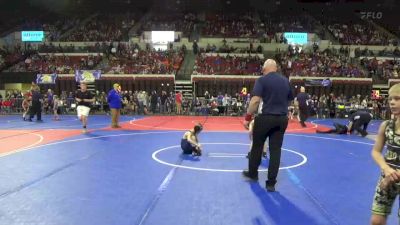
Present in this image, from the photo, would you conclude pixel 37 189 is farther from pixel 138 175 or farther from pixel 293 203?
pixel 293 203

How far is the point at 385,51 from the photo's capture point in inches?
1243

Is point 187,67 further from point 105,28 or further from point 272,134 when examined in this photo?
point 272,134

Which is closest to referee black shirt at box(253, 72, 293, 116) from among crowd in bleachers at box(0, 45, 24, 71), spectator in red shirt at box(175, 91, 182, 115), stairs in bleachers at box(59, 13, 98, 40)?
spectator in red shirt at box(175, 91, 182, 115)

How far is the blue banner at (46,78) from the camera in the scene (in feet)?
88.1

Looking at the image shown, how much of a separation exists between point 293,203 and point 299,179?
57.3 inches

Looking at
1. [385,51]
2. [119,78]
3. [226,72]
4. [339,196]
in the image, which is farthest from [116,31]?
[339,196]

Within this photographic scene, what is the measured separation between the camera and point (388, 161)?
10.3ft

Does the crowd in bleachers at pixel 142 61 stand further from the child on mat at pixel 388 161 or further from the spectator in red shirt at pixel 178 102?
Result: the child on mat at pixel 388 161

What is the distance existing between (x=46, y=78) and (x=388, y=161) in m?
26.8

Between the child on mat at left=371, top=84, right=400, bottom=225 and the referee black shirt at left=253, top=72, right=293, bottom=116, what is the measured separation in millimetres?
2501

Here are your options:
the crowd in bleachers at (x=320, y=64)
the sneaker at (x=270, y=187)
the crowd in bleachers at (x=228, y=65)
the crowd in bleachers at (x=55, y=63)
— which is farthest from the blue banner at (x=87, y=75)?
the sneaker at (x=270, y=187)

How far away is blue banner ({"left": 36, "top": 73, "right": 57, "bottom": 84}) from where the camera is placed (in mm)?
26859

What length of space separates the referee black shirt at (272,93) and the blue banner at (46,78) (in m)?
23.7

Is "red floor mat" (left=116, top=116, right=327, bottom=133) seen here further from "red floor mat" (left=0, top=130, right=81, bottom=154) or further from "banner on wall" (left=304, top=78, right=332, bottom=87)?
"banner on wall" (left=304, top=78, right=332, bottom=87)
